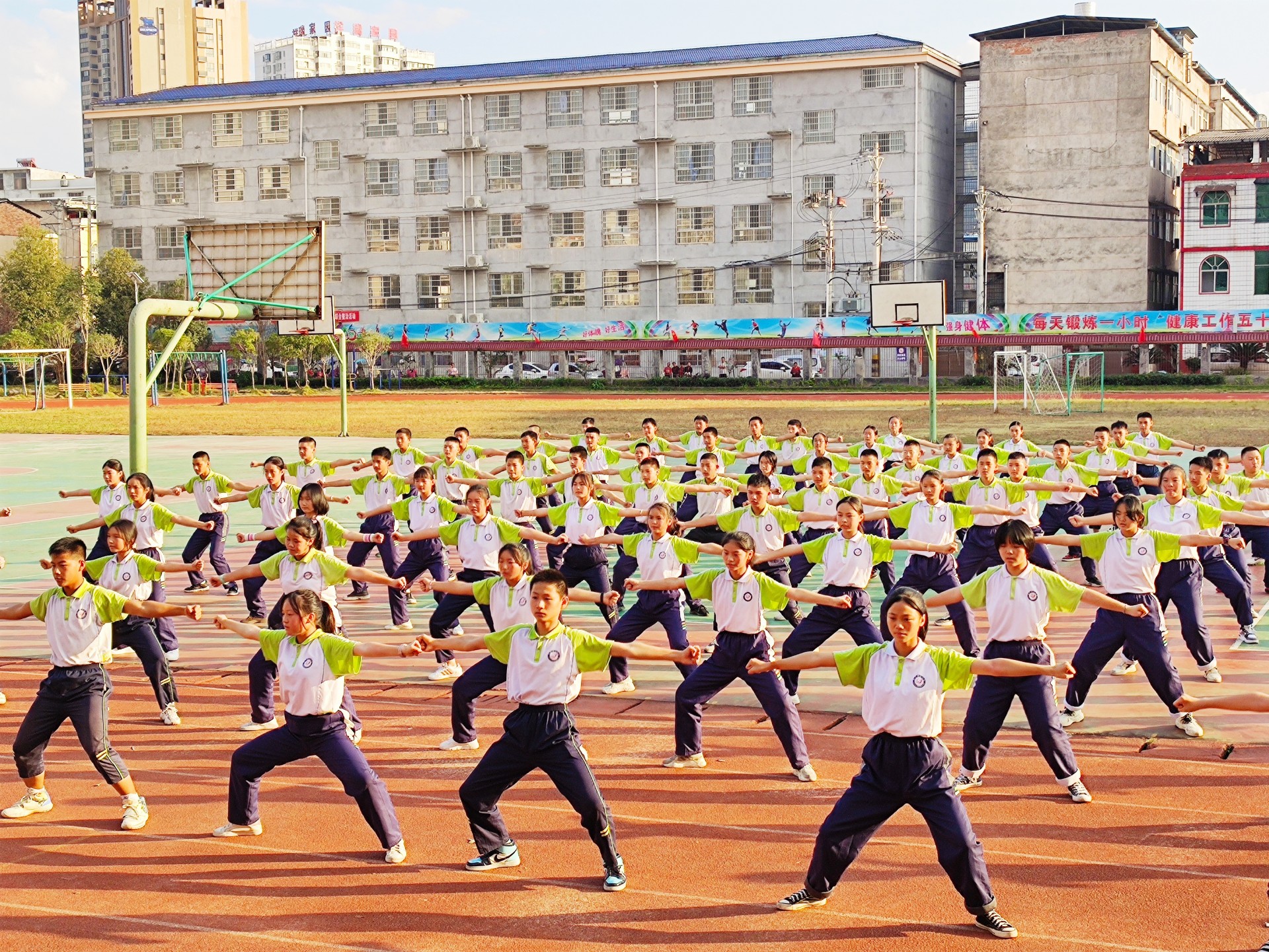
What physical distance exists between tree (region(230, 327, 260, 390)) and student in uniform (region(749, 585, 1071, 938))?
6585 centimetres

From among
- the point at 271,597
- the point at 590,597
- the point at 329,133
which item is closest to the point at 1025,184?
the point at 329,133

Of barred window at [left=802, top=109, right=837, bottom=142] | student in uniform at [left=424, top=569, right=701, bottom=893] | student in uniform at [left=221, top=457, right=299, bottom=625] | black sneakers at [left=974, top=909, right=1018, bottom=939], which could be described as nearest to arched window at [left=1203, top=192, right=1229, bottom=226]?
barred window at [left=802, top=109, right=837, bottom=142]

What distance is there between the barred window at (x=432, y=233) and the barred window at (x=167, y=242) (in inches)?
567

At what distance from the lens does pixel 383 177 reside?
73.8 metres

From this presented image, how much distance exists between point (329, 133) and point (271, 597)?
6226 centimetres

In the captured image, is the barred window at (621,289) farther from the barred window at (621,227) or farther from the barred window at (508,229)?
the barred window at (508,229)

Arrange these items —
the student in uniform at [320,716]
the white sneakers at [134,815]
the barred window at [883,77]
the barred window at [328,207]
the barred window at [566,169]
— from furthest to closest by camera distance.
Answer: the barred window at [328,207], the barred window at [566,169], the barred window at [883,77], the white sneakers at [134,815], the student in uniform at [320,716]

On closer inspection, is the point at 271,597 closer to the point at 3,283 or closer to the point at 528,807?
the point at 528,807

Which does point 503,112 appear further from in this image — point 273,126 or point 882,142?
point 882,142

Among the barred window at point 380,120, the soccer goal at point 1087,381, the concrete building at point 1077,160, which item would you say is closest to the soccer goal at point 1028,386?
the soccer goal at point 1087,381

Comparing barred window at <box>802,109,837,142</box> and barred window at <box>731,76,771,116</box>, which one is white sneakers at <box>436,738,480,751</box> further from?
barred window at <box>731,76,771,116</box>

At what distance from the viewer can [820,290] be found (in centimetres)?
6756

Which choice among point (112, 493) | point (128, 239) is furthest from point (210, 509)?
point (128, 239)

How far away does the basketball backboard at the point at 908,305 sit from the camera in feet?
94.2
